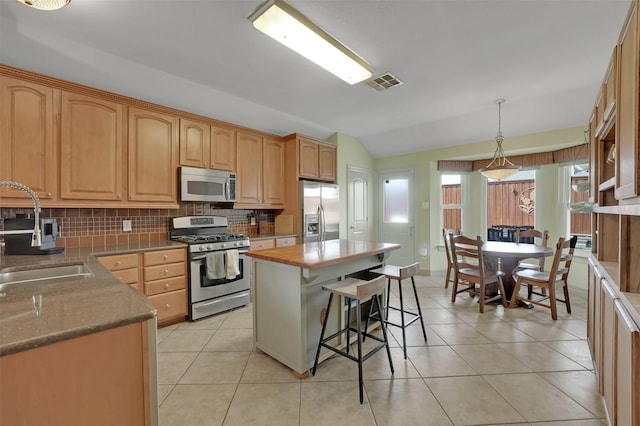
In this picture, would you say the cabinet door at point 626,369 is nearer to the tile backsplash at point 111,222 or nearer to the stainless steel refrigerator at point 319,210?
the stainless steel refrigerator at point 319,210

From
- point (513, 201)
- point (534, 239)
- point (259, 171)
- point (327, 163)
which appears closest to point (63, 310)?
point (259, 171)

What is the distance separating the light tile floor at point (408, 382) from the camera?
1.68 m

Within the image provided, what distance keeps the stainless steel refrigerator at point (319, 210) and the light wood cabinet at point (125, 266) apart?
2.11m

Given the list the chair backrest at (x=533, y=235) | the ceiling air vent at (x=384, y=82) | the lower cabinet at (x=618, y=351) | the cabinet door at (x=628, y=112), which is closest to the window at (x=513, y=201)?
the chair backrest at (x=533, y=235)

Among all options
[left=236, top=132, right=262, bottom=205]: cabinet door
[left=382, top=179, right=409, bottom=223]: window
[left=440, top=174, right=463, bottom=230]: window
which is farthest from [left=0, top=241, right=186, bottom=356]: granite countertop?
[left=440, top=174, right=463, bottom=230]: window

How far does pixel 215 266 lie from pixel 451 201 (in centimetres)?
439

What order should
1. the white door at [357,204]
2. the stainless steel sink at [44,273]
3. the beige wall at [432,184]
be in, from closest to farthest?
the stainless steel sink at [44,273] → the beige wall at [432,184] → the white door at [357,204]

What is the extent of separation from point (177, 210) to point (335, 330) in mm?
2536

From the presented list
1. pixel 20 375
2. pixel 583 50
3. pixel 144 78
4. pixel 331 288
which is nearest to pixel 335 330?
pixel 331 288

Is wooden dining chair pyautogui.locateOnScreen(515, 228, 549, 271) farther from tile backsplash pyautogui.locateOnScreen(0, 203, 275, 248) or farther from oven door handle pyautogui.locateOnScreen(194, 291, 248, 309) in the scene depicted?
tile backsplash pyautogui.locateOnScreen(0, 203, 275, 248)

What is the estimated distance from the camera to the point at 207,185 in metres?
3.45

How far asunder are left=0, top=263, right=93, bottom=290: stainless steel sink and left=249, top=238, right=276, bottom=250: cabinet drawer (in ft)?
6.38

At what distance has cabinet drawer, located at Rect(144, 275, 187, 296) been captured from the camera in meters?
2.77

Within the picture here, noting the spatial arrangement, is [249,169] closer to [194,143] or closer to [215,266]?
[194,143]
